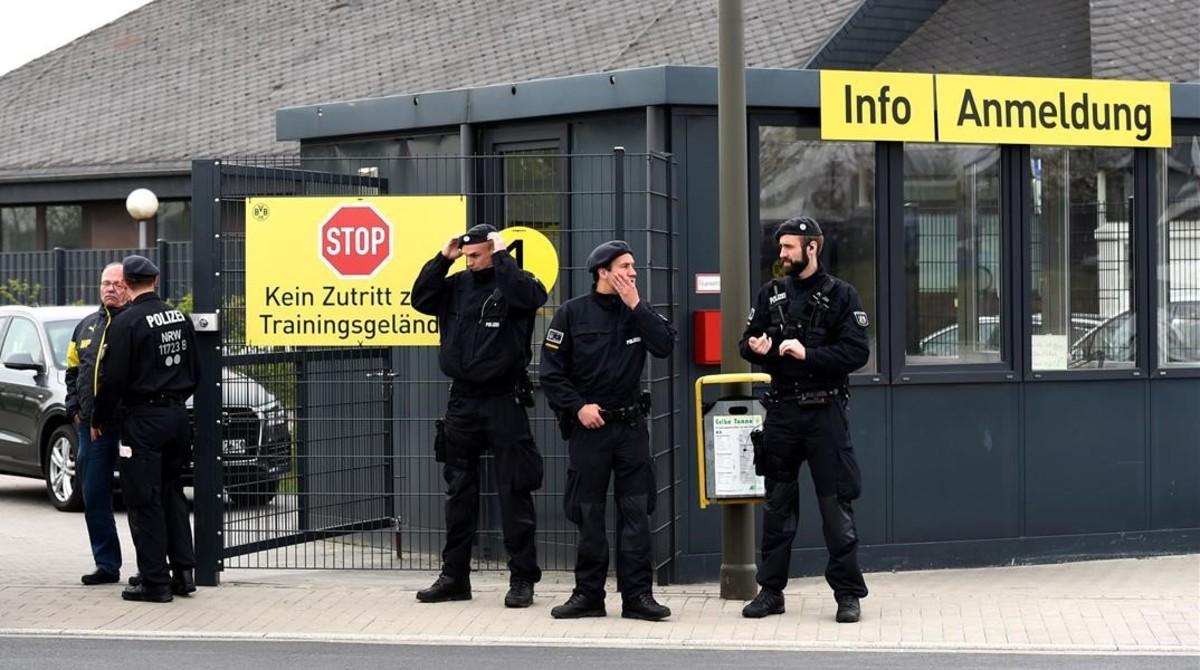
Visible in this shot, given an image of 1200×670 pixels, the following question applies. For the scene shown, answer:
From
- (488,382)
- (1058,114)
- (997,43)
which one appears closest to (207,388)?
(488,382)

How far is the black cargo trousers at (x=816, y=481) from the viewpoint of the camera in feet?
29.5

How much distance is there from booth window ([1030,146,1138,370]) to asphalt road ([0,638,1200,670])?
3.32m

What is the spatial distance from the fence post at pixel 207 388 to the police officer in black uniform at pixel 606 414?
2171 millimetres

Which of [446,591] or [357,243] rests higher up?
[357,243]

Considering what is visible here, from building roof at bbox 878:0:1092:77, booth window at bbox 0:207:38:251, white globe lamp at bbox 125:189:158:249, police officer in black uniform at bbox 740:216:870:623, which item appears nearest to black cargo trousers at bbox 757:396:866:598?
police officer in black uniform at bbox 740:216:870:623

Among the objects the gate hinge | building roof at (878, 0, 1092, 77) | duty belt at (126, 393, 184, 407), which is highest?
building roof at (878, 0, 1092, 77)

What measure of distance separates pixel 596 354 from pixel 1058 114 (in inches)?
147

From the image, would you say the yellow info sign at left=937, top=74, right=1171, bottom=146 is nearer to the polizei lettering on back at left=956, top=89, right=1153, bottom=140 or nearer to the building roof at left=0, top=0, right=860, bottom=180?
the polizei lettering on back at left=956, top=89, right=1153, bottom=140

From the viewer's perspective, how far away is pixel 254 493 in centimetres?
1033

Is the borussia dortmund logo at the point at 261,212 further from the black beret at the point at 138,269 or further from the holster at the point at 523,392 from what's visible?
the holster at the point at 523,392

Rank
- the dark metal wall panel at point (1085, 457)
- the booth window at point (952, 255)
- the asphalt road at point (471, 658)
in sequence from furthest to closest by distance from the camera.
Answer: the dark metal wall panel at point (1085, 457) < the booth window at point (952, 255) < the asphalt road at point (471, 658)

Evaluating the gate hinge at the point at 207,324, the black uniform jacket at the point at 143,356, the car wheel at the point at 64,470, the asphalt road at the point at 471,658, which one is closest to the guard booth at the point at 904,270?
the gate hinge at the point at 207,324

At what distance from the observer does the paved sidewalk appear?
857cm

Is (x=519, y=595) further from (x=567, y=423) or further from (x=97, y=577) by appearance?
(x=97, y=577)
